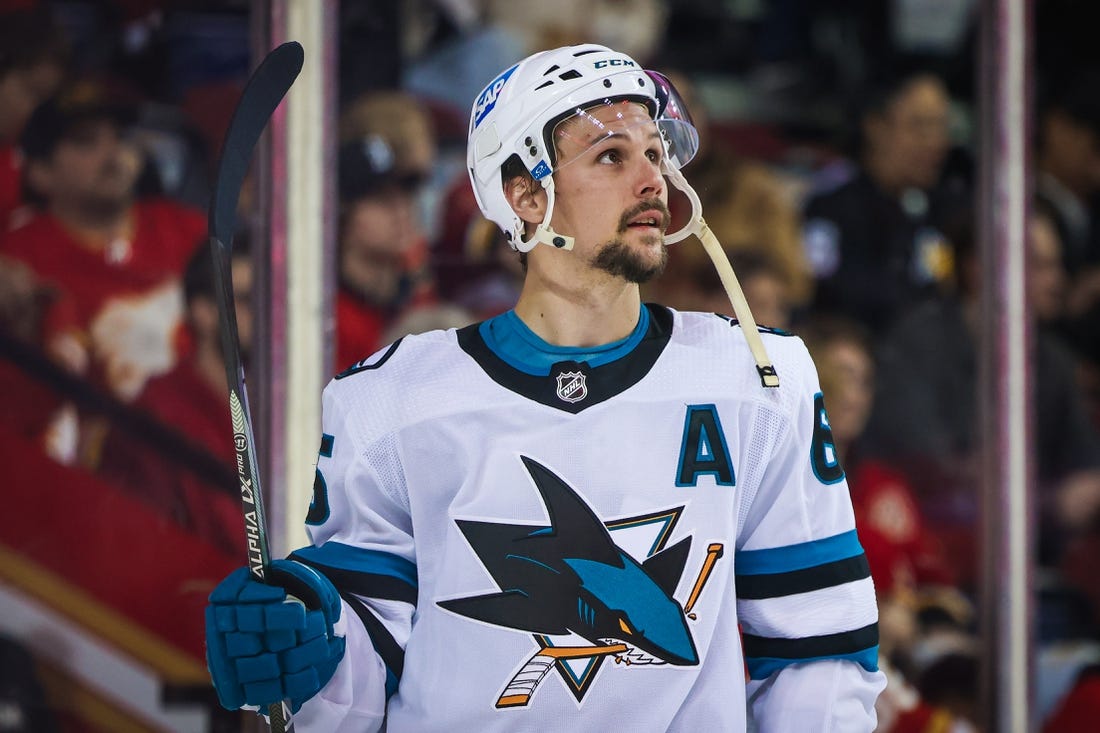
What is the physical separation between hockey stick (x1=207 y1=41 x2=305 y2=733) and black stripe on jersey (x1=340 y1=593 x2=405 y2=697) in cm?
13

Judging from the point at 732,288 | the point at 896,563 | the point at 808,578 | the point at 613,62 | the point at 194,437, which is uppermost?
the point at 613,62

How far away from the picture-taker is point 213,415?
2.48 metres

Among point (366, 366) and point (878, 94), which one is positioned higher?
point (878, 94)

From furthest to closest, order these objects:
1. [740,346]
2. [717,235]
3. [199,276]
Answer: [717,235] → [199,276] → [740,346]

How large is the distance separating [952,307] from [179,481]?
165cm

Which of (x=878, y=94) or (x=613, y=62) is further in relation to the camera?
(x=878, y=94)

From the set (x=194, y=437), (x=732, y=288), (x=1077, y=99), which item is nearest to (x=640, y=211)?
(x=732, y=288)

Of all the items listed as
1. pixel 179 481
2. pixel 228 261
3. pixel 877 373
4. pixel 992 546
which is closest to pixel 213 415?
pixel 179 481

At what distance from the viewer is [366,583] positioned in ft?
4.90

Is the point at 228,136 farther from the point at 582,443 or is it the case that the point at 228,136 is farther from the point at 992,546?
the point at 992,546

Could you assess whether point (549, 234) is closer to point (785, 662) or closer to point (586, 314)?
point (586, 314)

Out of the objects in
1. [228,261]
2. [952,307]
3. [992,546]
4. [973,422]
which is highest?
[228,261]

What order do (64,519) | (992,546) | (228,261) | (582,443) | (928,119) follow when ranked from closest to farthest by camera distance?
1. (228,261)
2. (582,443)
3. (64,519)
4. (992,546)
5. (928,119)

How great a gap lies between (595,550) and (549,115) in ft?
1.61
